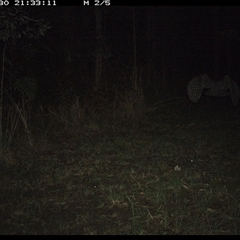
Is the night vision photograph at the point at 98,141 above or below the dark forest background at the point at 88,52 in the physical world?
below

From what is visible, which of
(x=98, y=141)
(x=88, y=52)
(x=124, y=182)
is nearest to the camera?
(x=124, y=182)

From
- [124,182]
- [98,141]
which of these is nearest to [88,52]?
[98,141]

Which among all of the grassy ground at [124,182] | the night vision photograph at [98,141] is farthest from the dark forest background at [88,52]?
the grassy ground at [124,182]

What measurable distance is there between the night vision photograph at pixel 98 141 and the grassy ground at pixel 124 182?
0.01 m

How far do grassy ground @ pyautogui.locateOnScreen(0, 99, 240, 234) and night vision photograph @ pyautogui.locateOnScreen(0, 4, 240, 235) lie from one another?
0.6 inches

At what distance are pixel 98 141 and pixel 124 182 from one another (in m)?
2.23

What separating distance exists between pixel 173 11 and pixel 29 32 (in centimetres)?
1283

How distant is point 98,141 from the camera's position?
7230 millimetres

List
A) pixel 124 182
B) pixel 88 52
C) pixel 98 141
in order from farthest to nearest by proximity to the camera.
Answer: pixel 88 52, pixel 98 141, pixel 124 182

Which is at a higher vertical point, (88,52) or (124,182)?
(88,52)

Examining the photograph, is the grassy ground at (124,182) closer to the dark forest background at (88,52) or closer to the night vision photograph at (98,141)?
the night vision photograph at (98,141)

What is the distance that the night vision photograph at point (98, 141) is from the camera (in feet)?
13.5

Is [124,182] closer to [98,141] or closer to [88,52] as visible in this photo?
[98,141]

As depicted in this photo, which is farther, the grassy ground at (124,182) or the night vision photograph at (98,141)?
the night vision photograph at (98,141)
